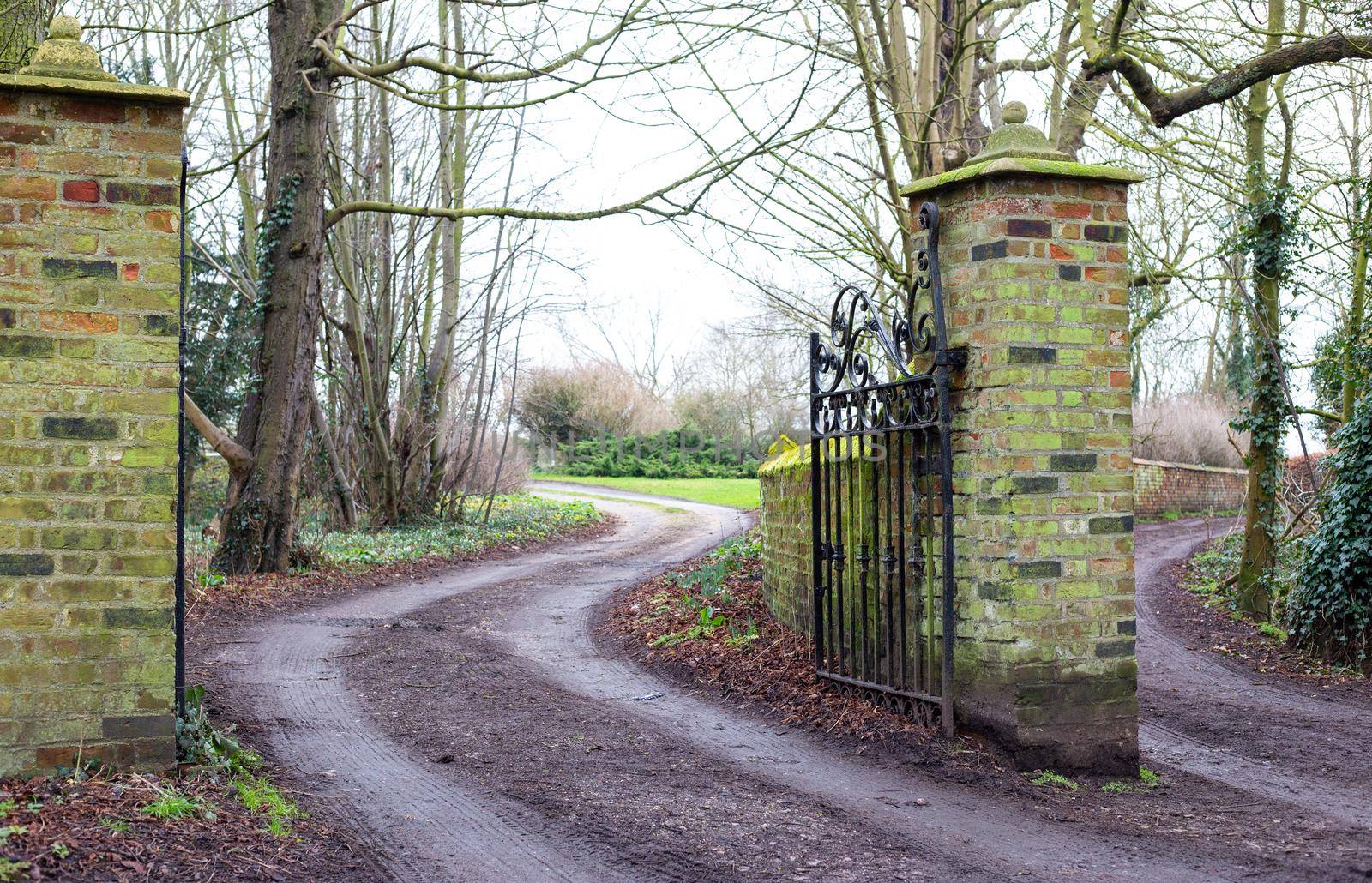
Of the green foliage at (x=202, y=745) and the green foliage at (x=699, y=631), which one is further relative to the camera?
the green foliage at (x=699, y=631)

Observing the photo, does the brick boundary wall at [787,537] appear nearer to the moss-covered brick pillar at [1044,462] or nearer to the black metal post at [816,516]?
the black metal post at [816,516]

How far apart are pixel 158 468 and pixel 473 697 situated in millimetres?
2893

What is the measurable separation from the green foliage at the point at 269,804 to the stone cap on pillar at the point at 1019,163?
396 centimetres

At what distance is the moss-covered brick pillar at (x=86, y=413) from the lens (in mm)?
4027

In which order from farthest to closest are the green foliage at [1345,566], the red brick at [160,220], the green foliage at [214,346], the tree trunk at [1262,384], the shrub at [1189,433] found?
the shrub at [1189,433] < the green foliage at [214,346] < the tree trunk at [1262,384] < the green foliage at [1345,566] < the red brick at [160,220]

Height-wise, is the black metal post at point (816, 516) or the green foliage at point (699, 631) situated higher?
the black metal post at point (816, 516)

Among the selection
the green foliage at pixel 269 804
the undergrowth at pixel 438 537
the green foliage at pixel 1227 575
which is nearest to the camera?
the green foliage at pixel 269 804

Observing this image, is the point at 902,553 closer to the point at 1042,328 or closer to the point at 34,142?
the point at 1042,328

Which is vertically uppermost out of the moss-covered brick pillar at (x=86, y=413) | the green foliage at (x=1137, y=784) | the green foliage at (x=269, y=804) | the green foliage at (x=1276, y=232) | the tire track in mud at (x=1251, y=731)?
the green foliage at (x=1276, y=232)

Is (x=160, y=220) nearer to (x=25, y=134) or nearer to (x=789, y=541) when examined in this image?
(x=25, y=134)

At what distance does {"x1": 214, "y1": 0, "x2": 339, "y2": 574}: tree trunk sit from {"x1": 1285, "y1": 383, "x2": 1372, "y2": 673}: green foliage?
10.4 meters

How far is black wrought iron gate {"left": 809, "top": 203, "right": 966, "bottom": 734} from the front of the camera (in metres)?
5.25

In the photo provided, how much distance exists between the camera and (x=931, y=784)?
4828 millimetres

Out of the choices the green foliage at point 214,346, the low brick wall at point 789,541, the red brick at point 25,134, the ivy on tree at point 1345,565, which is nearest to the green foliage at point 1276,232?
the ivy on tree at point 1345,565
